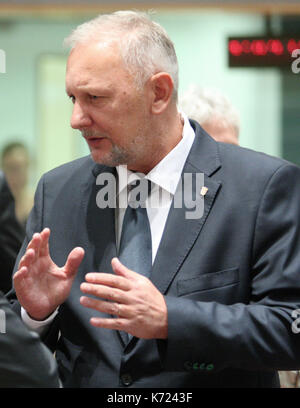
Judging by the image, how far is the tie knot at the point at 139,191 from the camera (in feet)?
6.20

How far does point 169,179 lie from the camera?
1886mm

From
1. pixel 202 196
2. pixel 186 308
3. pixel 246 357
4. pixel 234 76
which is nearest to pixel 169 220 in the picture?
pixel 202 196

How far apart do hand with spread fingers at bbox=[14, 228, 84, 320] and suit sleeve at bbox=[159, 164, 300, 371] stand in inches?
10.3

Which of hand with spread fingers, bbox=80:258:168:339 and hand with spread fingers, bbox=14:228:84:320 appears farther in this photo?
hand with spread fingers, bbox=14:228:84:320

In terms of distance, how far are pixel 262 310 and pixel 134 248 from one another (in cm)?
34

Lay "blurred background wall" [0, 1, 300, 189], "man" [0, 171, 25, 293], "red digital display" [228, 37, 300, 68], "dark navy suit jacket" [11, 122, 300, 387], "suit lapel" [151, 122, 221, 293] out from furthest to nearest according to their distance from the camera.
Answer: "blurred background wall" [0, 1, 300, 189] < "red digital display" [228, 37, 300, 68] < "man" [0, 171, 25, 293] < "suit lapel" [151, 122, 221, 293] < "dark navy suit jacket" [11, 122, 300, 387]

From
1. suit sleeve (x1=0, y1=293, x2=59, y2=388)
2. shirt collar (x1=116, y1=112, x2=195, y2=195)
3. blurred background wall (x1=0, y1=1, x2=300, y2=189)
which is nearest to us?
suit sleeve (x1=0, y1=293, x2=59, y2=388)

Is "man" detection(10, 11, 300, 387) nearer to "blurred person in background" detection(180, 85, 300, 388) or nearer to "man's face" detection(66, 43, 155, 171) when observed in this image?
"man's face" detection(66, 43, 155, 171)

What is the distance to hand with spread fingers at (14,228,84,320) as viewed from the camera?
1.71 meters

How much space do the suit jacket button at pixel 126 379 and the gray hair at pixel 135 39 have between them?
0.72m

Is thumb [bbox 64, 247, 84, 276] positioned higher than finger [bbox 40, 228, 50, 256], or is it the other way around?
finger [bbox 40, 228, 50, 256]

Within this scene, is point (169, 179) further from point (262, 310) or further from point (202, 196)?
point (262, 310)

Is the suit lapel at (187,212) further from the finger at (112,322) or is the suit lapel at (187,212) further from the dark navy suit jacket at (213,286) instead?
the finger at (112,322)

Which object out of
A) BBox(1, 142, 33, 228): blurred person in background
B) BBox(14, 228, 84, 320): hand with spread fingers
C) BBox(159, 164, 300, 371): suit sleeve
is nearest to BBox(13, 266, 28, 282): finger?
BBox(14, 228, 84, 320): hand with spread fingers
